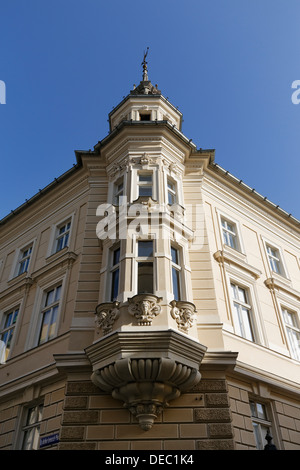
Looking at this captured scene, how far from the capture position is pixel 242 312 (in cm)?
1404

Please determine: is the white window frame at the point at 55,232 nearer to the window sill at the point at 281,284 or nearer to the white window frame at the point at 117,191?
the white window frame at the point at 117,191

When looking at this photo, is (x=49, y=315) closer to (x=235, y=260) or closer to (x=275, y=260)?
(x=235, y=260)

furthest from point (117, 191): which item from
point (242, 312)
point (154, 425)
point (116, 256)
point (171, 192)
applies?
point (154, 425)

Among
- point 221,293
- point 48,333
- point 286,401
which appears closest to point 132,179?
point 221,293

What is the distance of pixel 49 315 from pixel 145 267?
13.5ft

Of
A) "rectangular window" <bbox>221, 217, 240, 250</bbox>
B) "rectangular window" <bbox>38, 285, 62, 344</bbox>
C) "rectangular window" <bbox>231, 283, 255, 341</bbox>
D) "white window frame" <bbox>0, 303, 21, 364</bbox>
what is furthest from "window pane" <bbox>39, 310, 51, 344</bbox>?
"rectangular window" <bbox>221, 217, 240, 250</bbox>

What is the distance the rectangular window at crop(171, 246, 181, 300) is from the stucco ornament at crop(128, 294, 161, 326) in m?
1.23

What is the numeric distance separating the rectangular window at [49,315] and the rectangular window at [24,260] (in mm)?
2891

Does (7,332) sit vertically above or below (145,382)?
above

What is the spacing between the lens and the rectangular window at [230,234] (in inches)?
641

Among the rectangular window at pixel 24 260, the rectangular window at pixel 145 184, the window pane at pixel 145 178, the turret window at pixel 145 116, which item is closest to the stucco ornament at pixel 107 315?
the rectangular window at pixel 145 184

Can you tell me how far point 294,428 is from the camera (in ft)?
40.0

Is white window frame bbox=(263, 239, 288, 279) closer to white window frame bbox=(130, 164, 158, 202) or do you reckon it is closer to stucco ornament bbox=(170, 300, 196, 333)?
white window frame bbox=(130, 164, 158, 202)
